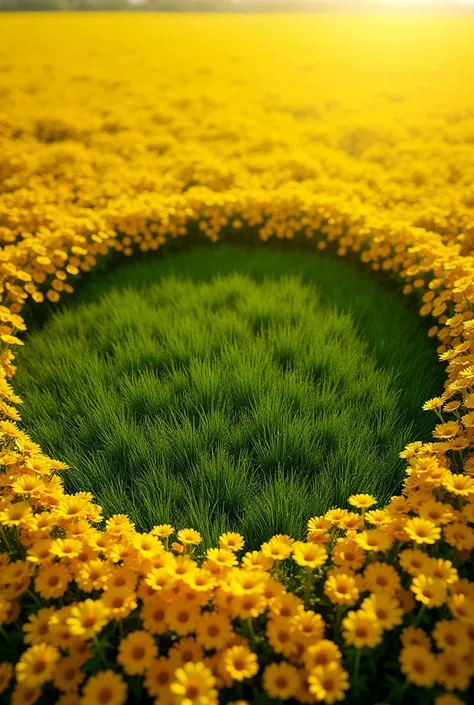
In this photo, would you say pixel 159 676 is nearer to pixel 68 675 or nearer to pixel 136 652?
pixel 136 652

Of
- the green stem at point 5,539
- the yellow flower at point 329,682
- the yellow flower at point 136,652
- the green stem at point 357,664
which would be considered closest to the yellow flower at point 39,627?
the yellow flower at point 136,652

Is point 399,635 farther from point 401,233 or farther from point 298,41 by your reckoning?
point 298,41

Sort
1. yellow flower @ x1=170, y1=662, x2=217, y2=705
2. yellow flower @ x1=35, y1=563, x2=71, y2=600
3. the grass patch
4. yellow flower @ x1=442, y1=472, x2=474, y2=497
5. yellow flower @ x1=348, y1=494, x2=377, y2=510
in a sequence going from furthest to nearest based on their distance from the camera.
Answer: the grass patch
yellow flower @ x1=348, y1=494, x2=377, y2=510
yellow flower @ x1=442, y1=472, x2=474, y2=497
yellow flower @ x1=35, y1=563, x2=71, y2=600
yellow flower @ x1=170, y1=662, x2=217, y2=705

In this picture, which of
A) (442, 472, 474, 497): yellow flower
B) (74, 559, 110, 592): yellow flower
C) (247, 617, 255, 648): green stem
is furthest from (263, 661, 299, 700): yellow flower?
(442, 472, 474, 497): yellow flower

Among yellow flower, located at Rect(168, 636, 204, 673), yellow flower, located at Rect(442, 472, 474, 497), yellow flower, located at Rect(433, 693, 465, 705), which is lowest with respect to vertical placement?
yellow flower, located at Rect(433, 693, 465, 705)

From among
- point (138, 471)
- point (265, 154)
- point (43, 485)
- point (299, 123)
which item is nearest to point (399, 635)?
point (43, 485)

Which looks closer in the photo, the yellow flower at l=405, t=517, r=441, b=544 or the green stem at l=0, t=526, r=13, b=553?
the yellow flower at l=405, t=517, r=441, b=544

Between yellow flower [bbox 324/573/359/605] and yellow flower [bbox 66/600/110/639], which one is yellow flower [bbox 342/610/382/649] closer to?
yellow flower [bbox 324/573/359/605]
